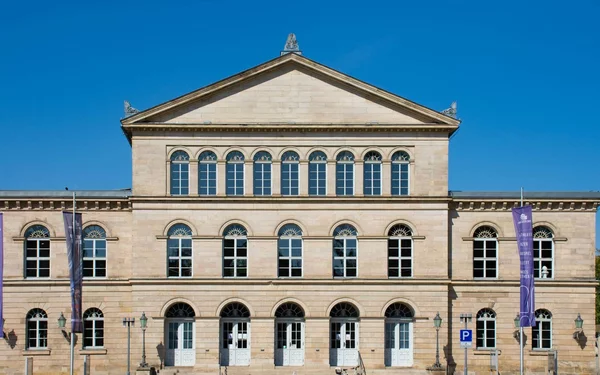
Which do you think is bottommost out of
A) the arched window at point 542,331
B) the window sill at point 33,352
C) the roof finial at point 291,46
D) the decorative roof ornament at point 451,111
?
the window sill at point 33,352

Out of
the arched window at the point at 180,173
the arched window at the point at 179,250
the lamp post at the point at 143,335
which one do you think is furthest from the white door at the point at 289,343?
the arched window at the point at 180,173

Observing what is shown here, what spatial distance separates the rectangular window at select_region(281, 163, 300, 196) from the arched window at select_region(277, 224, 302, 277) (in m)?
1.78

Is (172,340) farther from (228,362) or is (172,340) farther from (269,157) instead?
(269,157)

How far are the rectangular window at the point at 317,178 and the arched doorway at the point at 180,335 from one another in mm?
8718

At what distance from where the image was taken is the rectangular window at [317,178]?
48156 millimetres

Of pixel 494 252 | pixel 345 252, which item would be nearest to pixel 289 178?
pixel 345 252

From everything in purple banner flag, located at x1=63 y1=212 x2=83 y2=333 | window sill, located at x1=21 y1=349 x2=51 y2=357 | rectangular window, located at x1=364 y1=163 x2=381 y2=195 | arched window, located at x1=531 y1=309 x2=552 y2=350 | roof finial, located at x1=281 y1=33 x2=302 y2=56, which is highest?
roof finial, located at x1=281 y1=33 x2=302 y2=56

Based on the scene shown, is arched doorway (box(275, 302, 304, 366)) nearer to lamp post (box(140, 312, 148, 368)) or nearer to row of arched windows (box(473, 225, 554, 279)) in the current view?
lamp post (box(140, 312, 148, 368))

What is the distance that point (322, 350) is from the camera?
47438 mm

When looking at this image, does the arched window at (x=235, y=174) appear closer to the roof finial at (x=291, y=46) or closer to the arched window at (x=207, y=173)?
the arched window at (x=207, y=173)

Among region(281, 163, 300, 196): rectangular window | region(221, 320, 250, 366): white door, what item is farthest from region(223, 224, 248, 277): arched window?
region(281, 163, 300, 196): rectangular window

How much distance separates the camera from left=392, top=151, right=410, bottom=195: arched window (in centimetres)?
4828

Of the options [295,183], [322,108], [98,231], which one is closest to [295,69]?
[322,108]

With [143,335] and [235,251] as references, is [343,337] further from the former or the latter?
[143,335]
